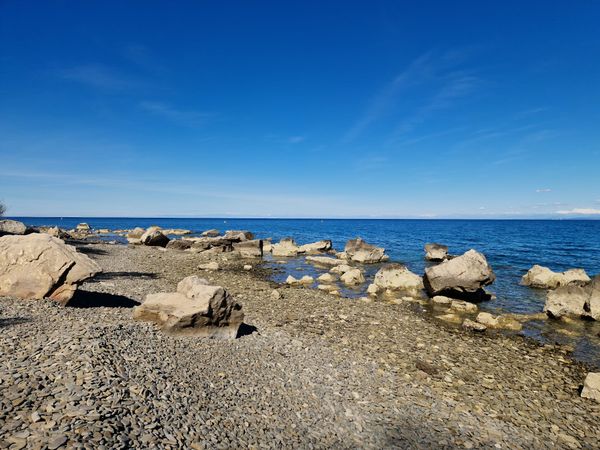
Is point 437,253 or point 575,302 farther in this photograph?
point 437,253

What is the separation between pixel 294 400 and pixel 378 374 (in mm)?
3905

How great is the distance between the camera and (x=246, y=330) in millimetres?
15250

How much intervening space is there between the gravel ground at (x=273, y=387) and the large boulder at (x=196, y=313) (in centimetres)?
58

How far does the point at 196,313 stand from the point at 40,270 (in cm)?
780

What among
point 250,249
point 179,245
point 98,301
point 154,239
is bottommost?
point 250,249

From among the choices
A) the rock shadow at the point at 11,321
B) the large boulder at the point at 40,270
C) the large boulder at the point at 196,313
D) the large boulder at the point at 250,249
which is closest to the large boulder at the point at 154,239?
the large boulder at the point at 250,249

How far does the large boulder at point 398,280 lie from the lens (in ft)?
92.0

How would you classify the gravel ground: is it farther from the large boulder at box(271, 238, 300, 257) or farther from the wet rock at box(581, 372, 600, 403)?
the large boulder at box(271, 238, 300, 257)

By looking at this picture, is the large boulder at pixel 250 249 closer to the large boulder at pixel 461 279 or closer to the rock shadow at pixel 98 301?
the large boulder at pixel 461 279

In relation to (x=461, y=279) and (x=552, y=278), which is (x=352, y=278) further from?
(x=552, y=278)

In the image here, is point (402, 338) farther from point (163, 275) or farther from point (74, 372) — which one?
point (163, 275)

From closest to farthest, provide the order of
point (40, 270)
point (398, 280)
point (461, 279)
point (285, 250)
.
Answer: point (40, 270) < point (461, 279) < point (398, 280) < point (285, 250)

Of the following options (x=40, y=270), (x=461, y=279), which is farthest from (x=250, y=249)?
(x=40, y=270)

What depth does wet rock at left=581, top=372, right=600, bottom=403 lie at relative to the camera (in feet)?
36.6
